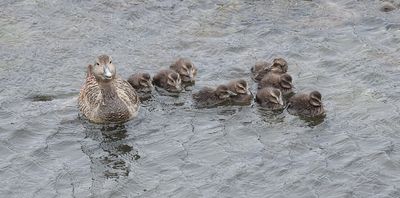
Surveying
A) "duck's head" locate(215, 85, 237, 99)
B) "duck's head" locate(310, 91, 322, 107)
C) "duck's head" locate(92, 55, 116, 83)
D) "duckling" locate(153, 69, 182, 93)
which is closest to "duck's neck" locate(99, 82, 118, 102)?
"duck's head" locate(92, 55, 116, 83)

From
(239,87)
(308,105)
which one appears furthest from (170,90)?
(308,105)

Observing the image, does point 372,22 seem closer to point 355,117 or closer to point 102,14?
point 355,117

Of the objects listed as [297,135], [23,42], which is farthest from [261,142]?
[23,42]

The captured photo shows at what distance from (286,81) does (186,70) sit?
4.79ft

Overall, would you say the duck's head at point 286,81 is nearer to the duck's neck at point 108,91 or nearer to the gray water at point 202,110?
the gray water at point 202,110

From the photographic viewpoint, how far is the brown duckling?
1215cm

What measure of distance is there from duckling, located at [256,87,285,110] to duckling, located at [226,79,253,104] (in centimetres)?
22

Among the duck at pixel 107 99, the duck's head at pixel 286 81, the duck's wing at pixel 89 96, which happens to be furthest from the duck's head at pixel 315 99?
the duck's wing at pixel 89 96

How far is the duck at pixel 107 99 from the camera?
37.4 ft

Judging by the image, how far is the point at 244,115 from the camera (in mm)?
11508

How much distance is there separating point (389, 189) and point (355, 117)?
191cm

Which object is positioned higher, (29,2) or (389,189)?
(29,2)

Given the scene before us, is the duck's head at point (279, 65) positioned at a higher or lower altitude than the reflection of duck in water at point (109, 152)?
higher

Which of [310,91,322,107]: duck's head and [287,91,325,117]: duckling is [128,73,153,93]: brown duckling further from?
[310,91,322,107]: duck's head
